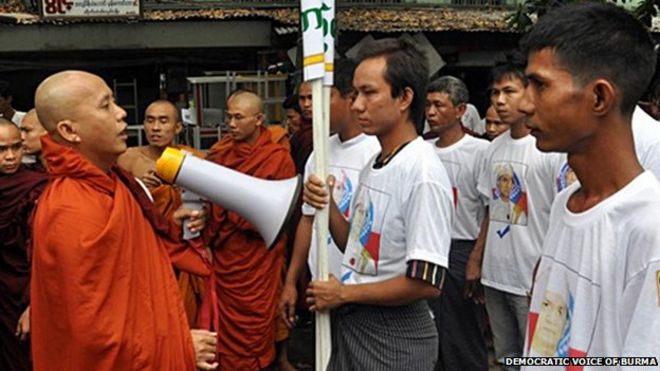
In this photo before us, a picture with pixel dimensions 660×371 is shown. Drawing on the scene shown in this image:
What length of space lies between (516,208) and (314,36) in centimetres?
152

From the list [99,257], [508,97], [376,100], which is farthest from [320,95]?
[508,97]

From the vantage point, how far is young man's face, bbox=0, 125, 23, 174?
359 cm

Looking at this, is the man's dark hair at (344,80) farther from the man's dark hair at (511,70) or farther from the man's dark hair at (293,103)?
the man's dark hair at (293,103)

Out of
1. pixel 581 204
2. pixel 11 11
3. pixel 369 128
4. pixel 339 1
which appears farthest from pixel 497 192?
pixel 11 11

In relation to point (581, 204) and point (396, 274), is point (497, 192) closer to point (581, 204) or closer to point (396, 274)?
point (396, 274)

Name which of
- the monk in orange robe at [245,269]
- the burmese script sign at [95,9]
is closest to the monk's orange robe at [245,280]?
the monk in orange robe at [245,269]

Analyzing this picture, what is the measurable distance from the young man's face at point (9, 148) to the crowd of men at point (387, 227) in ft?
0.03

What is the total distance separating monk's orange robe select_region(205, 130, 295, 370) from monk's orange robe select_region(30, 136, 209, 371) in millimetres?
2109

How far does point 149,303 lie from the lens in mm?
2152

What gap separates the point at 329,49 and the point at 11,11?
846 centimetres

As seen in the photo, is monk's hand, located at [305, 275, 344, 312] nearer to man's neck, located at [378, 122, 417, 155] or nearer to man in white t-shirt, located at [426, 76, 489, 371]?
man's neck, located at [378, 122, 417, 155]

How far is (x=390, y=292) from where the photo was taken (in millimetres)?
2207

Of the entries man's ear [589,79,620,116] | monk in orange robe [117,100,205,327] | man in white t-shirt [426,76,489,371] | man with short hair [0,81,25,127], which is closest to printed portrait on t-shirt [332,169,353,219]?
man in white t-shirt [426,76,489,371]

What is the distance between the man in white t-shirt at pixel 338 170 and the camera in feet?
10.3
